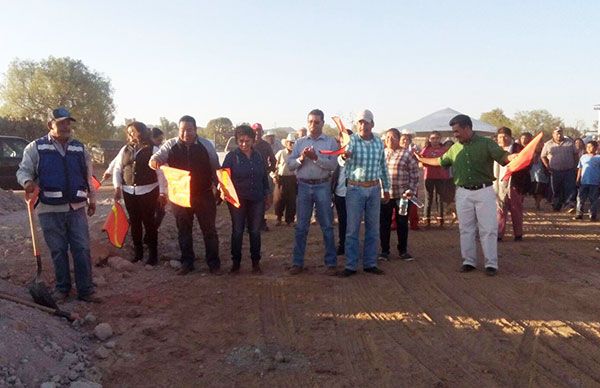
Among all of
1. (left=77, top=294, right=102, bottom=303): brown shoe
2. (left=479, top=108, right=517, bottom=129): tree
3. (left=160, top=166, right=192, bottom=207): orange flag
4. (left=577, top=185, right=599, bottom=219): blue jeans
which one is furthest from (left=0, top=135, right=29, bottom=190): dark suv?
(left=479, top=108, right=517, bottom=129): tree

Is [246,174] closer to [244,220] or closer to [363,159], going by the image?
[244,220]

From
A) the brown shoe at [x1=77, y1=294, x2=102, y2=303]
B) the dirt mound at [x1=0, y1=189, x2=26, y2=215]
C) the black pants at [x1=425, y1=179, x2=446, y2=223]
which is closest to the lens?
the brown shoe at [x1=77, y1=294, x2=102, y2=303]

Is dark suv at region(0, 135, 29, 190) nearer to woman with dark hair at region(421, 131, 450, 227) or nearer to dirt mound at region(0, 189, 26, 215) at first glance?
dirt mound at region(0, 189, 26, 215)

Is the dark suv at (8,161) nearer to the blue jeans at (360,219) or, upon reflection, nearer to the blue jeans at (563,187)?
the blue jeans at (360,219)

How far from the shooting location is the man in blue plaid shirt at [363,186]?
629 cm

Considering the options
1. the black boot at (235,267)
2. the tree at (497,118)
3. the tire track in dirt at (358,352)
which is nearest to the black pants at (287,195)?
the black boot at (235,267)

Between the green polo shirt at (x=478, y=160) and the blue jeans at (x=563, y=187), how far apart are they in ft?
22.0

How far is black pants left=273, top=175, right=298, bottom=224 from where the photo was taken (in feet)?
32.7

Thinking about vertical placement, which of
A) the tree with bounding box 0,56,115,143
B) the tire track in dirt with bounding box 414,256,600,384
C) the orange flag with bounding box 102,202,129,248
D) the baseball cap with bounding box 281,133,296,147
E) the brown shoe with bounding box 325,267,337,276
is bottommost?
the tire track in dirt with bounding box 414,256,600,384

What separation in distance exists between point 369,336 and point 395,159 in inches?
160

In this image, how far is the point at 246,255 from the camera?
7.68 meters

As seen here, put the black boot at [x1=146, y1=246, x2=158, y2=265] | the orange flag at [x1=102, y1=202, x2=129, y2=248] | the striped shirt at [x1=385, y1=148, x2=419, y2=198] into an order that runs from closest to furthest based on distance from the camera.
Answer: the orange flag at [x1=102, y1=202, x2=129, y2=248] → the black boot at [x1=146, y1=246, x2=158, y2=265] → the striped shirt at [x1=385, y1=148, x2=419, y2=198]

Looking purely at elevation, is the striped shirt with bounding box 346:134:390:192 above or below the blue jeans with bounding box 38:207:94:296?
above

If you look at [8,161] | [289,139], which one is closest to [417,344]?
[289,139]
